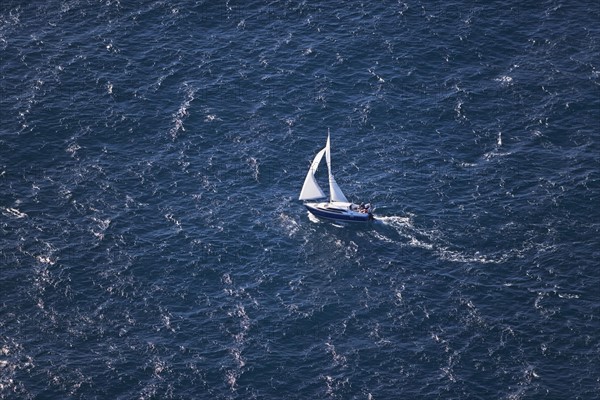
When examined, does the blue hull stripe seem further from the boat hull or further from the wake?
the wake

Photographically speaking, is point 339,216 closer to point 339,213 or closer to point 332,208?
point 339,213

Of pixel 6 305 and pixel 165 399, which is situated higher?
pixel 6 305

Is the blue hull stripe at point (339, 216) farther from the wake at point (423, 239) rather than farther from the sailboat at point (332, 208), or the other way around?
the wake at point (423, 239)

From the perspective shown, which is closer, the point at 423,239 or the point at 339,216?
the point at 423,239

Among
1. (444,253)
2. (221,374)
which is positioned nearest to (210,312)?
(221,374)

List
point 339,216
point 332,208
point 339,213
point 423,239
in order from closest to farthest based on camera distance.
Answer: point 423,239 → point 339,213 → point 339,216 → point 332,208

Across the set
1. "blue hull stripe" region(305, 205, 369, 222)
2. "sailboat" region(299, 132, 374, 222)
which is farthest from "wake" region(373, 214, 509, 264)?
"sailboat" region(299, 132, 374, 222)

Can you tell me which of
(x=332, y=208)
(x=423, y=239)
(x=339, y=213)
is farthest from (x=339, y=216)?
(x=423, y=239)

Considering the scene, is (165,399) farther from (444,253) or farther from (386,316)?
(444,253)
